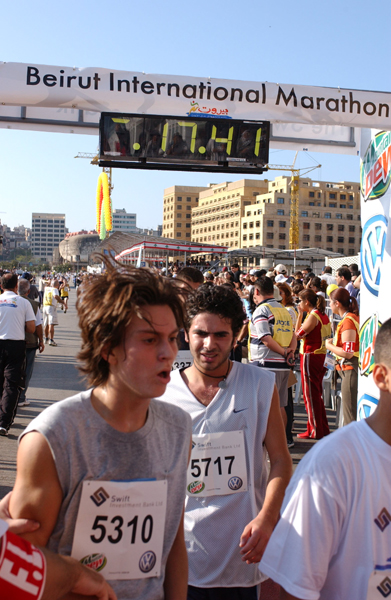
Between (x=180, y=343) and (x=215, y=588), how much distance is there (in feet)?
8.37

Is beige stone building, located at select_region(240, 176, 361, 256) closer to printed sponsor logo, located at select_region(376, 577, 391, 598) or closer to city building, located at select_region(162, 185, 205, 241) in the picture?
city building, located at select_region(162, 185, 205, 241)

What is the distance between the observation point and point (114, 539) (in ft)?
5.61

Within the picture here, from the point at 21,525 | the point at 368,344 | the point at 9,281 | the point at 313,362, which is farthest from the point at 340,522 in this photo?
the point at 9,281

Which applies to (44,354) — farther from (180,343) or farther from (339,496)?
(339,496)

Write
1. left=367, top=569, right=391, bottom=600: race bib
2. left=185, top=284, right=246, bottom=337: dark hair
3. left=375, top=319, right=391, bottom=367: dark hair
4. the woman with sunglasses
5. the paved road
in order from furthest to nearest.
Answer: the woman with sunglasses → the paved road → left=185, top=284, right=246, bottom=337: dark hair → left=375, top=319, right=391, bottom=367: dark hair → left=367, top=569, right=391, bottom=600: race bib

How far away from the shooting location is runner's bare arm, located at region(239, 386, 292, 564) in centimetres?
228

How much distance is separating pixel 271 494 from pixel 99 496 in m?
1.04

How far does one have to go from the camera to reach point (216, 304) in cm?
288

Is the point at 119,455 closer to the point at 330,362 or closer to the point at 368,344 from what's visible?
the point at 368,344

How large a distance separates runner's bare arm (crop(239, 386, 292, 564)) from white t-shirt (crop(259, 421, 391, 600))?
67 centimetres

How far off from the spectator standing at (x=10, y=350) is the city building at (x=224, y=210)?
5224 inches

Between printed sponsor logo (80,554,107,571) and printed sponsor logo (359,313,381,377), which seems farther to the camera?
printed sponsor logo (359,313,381,377)

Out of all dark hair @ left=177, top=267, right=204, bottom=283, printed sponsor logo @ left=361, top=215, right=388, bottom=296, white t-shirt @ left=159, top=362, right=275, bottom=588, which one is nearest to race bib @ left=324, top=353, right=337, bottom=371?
dark hair @ left=177, top=267, right=204, bottom=283

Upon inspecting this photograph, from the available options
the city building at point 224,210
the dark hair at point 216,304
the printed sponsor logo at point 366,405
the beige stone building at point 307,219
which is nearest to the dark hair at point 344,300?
the printed sponsor logo at point 366,405
